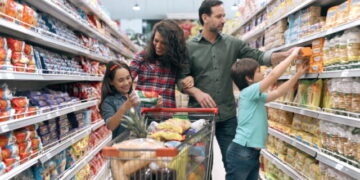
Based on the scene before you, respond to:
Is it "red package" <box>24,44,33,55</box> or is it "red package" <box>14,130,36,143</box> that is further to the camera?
"red package" <box>24,44,33,55</box>

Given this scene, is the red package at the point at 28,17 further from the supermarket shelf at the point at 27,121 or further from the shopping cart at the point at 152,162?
the shopping cart at the point at 152,162

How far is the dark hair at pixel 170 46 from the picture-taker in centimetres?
240

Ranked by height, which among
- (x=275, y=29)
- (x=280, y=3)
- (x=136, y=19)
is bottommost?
(x=275, y=29)

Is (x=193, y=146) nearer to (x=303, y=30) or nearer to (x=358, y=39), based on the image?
(x=358, y=39)

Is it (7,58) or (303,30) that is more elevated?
(303,30)

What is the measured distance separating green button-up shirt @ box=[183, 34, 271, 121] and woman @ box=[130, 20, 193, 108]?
16 centimetres

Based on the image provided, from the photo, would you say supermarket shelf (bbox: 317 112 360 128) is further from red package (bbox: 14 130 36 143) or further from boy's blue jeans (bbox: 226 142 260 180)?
red package (bbox: 14 130 36 143)

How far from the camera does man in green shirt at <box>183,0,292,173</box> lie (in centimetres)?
267

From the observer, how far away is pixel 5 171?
2002 mm

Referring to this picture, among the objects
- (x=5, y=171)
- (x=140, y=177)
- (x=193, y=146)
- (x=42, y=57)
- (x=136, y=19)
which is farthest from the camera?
(x=136, y=19)

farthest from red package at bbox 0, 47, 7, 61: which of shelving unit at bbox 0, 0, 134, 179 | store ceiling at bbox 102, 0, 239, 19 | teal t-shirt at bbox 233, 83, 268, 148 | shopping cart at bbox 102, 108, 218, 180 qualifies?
store ceiling at bbox 102, 0, 239, 19

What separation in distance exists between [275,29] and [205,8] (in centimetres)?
102

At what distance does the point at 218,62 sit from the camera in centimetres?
273

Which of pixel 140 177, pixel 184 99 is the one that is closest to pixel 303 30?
pixel 140 177
